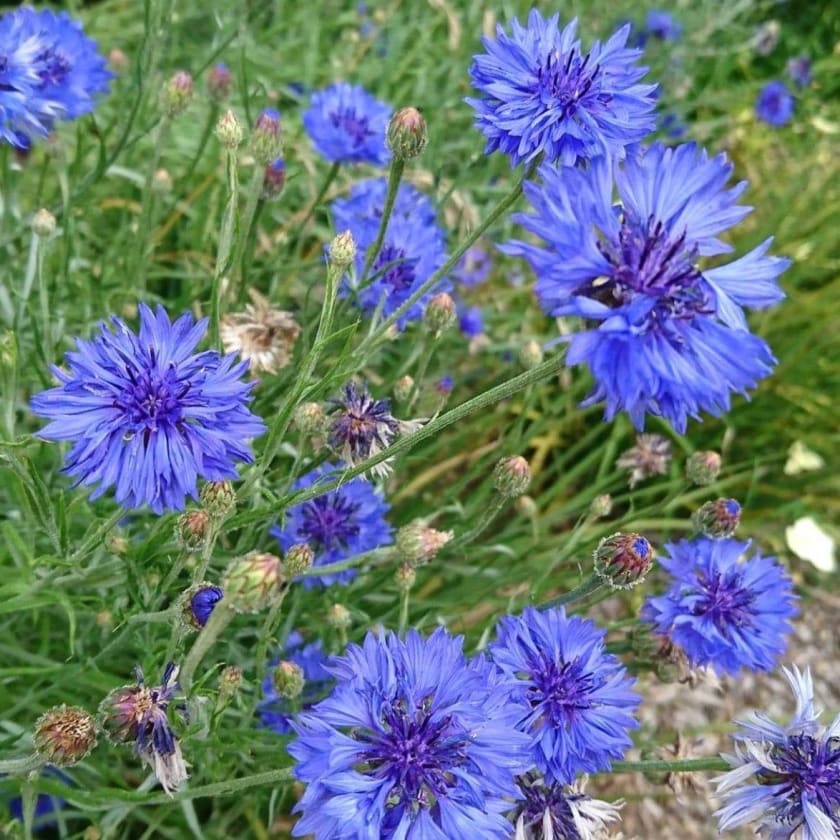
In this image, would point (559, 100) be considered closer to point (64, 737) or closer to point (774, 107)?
point (64, 737)

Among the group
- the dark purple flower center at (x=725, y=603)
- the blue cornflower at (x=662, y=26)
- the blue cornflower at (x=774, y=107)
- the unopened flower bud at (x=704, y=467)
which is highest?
the blue cornflower at (x=662, y=26)

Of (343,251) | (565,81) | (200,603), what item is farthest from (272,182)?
(200,603)

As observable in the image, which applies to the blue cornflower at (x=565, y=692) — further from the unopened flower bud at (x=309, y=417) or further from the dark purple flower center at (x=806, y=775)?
the unopened flower bud at (x=309, y=417)

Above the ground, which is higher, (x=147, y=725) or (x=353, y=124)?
(x=353, y=124)

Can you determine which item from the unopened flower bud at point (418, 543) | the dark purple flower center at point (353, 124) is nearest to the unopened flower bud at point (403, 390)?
the unopened flower bud at point (418, 543)

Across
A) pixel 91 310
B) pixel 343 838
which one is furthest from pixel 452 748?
pixel 91 310

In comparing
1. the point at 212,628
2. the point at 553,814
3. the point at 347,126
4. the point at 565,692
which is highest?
the point at 347,126

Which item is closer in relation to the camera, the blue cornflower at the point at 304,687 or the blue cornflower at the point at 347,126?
the blue cornflower at the point at 304,687
